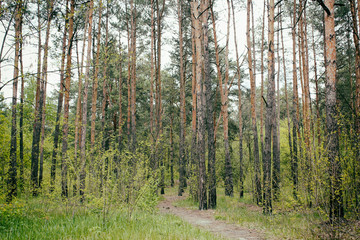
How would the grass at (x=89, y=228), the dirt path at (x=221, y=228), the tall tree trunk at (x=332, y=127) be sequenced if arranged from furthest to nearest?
the dirt path at (x=221, y=228) < the tall tree trunk at (x=332, y=127) < the grass at (x=89, y=228)

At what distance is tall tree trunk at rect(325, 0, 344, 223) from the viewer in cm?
517

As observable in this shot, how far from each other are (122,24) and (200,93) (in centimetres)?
1224

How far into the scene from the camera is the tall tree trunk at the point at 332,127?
5168 mm

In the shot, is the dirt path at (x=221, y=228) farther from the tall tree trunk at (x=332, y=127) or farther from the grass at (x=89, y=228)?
the tall tree trunk at (x=332, y=127)

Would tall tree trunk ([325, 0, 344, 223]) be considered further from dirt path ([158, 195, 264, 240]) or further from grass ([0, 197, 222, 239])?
grass ([0, 197, 222, 239])

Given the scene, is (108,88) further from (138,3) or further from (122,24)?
(138,3)

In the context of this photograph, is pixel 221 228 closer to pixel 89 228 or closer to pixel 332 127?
pixel 89 228

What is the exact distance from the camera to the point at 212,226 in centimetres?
654

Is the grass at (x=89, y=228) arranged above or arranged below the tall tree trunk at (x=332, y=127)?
below

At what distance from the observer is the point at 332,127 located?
5551 mm

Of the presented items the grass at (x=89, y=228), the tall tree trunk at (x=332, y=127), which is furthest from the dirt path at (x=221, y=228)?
the tall tree trunk at (x=332, y=127)

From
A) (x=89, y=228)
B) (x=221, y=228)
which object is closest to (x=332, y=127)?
(x=221, y=228)

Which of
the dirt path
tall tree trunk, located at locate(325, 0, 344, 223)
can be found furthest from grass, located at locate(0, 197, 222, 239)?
tall tree trunk, located at locate(325, 0, 344, 223)

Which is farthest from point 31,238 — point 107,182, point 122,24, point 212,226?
point 122,24
